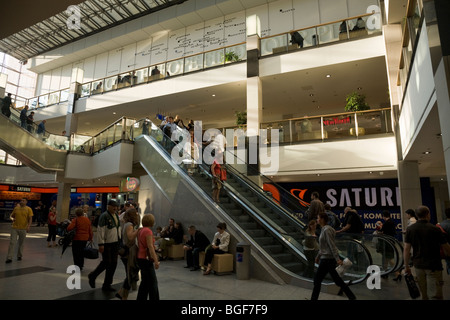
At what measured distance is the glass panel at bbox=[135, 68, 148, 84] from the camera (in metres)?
18.0

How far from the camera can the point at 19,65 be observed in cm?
2975

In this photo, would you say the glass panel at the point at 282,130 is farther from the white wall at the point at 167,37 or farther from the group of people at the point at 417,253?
the group of people at the point at 417,253

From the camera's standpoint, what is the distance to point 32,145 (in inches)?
586

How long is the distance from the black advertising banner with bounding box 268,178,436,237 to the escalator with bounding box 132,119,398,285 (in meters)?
5.57

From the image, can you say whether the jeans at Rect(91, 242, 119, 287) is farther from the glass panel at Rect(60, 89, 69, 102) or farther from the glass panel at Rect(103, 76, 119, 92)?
the glass panel at Rect(60, 89, 69, 102)

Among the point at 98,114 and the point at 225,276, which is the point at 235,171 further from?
the point at 98,114

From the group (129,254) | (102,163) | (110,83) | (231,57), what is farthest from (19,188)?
(129,254)

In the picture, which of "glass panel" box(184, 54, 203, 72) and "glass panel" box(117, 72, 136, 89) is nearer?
"glass panel" box(184, 54, 203, 72)

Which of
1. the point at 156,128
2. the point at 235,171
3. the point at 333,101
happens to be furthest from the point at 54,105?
the point at 333,101

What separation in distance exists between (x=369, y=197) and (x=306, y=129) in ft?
16.2

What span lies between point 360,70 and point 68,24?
72.0 ft

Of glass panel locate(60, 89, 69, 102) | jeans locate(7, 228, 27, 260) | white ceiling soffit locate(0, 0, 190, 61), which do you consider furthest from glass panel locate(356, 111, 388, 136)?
glass panel locate(60, 89, 69, 102)

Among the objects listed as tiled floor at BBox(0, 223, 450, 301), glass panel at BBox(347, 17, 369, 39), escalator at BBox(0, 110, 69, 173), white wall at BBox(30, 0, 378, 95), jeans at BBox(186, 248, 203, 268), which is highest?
white wall at BBox(30, 0, 378, 95)

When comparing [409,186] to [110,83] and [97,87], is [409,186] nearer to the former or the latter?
[110,83]
